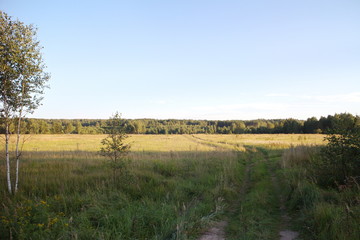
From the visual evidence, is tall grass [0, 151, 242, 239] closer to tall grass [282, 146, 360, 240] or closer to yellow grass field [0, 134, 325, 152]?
tall grass [282, 146, 360, 240]

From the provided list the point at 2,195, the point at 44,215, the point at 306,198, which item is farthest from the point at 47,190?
the point at 306,198

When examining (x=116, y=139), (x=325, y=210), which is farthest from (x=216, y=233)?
(x=116, y=139)

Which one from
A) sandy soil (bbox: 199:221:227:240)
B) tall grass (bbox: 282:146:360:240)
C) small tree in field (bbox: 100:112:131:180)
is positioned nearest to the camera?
tall grass (bbox: 282:146:360:240)

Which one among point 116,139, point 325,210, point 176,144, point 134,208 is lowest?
point 176,144

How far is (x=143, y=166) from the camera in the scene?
37.9 ft

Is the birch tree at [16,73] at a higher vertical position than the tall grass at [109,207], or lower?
higher

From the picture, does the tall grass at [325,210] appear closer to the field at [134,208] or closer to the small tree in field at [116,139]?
the field at [134,208]

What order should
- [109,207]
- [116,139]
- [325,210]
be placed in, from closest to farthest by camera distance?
[325,210]
[109,207]
[116,139]

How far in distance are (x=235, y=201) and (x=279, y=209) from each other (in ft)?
5.32

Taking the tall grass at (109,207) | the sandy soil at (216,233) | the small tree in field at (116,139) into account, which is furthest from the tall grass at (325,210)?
the small tree in field at (116,139)

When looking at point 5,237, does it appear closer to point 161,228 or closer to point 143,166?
point 161,228

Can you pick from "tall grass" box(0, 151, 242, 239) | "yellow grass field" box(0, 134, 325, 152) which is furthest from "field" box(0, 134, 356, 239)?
"yellow grass field" box(0, 134, 325, 152)

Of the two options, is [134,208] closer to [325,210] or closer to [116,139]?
[116,139]

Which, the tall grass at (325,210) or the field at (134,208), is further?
the field at (134,208)
